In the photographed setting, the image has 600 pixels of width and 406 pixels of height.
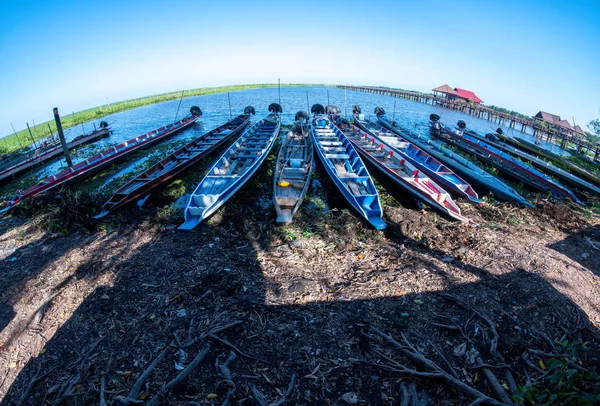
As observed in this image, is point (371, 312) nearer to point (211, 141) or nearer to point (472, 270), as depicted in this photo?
point (472, 270)

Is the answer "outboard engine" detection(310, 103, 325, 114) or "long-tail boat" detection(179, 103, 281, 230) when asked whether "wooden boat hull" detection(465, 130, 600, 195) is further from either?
"outboard engine" detection(310, 103, 325, 114)

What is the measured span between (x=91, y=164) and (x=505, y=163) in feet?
73.3

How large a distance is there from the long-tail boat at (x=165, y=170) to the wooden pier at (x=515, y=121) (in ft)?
87.9

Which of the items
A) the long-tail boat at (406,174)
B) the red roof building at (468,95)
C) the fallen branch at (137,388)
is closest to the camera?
the fallen branch at (137,388)

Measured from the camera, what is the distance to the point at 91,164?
13.5m

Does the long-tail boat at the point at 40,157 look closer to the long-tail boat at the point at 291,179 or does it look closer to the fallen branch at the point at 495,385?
the long-tail boat at the point at 291,179

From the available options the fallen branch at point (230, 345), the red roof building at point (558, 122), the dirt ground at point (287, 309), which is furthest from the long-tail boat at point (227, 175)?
the red roof building at point (558, 122)

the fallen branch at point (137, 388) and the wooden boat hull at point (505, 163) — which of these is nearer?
the fallen branch at point (137, 388)

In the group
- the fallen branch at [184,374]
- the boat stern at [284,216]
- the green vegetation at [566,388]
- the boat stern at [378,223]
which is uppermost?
the green vegetation at [566,388]

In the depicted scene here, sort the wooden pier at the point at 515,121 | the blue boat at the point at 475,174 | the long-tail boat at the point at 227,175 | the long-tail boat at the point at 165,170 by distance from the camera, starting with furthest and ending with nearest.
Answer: the wooden pier at the point at 515,121
the blue boat at the point at 475,174
the long-tail boat at the point at 165,170
the long-tail boat at the point at 227,175

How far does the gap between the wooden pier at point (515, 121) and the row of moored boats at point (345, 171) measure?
26.6 ft

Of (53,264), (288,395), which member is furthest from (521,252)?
(53,264)

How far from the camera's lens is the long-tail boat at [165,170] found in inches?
366

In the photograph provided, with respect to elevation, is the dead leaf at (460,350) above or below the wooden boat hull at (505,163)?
below
